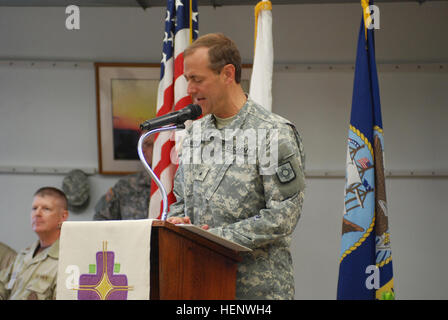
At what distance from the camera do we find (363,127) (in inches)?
108

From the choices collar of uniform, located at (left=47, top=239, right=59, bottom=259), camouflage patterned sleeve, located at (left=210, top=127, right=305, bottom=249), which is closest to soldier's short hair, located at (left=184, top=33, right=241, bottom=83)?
camouflage patterned sleeve, located at (left=210, top=127, right=305, bottom=249)

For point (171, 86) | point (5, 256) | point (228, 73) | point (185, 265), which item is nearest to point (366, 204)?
point (228, 73)

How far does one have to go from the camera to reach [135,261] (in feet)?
4.99

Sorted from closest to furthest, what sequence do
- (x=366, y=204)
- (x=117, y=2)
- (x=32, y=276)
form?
(x=366, y=204) → (x=32, y=276) → (x=117, y=2)

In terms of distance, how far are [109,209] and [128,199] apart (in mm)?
161

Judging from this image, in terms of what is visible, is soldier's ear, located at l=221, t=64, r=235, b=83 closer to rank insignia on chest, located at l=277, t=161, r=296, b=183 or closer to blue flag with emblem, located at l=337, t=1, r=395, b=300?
rank insignia on chest, located at l=277, t=161, r=296, b=183

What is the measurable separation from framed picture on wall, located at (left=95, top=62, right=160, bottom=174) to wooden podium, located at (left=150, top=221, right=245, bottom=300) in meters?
2.73

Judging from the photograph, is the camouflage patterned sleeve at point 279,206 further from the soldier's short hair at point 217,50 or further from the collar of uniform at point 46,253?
the collar of uniform at point 46,253

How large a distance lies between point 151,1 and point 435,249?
2.95 meters

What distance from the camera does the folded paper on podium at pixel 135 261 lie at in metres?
1.51

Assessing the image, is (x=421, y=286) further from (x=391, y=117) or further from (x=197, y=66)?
(x=197, y=66)

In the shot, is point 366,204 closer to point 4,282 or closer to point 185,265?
point 185,265

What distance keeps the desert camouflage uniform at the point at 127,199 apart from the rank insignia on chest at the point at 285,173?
220 centimetres

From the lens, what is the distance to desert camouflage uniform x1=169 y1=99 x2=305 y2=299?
5.74ft
